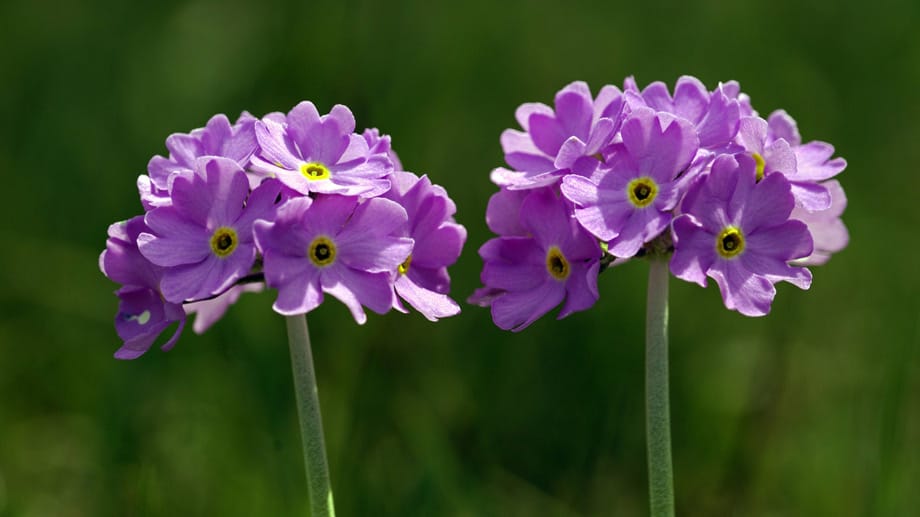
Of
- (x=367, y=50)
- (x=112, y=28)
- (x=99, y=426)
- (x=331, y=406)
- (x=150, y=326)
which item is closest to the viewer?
(x=150, y=326)

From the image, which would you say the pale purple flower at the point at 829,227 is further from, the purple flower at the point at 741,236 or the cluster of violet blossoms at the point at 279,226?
the cluster of violet blossoms at the point at 279,226

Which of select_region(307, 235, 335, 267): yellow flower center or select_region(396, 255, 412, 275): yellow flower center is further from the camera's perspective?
select_region(396, 255, 412, 275): yellow flower center

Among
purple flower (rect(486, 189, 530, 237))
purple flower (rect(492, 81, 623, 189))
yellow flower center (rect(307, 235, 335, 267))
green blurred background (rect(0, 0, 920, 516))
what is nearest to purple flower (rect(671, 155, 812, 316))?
purple flower (rect(492, 81, 623, 189))

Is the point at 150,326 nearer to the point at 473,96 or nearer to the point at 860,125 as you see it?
the point at 473,96

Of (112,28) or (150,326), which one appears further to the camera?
(112,28)

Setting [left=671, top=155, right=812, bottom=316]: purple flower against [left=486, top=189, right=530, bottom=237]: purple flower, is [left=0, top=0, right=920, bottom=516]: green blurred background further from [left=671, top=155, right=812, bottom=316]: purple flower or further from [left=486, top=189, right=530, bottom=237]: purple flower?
[left=486, top=189, right=530, bottom=237]: purple flower

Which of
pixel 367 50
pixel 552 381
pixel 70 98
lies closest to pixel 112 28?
pixel 70 98

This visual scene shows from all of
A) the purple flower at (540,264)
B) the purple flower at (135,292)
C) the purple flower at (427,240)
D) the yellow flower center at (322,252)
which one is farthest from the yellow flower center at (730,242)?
the purple flower at (135,292)
